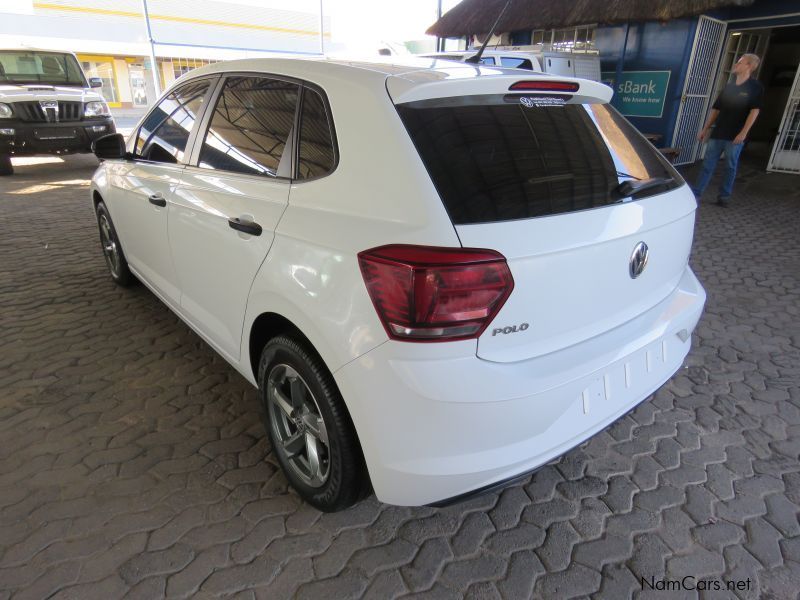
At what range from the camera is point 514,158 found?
1827mm

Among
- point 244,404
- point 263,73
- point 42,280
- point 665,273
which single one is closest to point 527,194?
point 665,273

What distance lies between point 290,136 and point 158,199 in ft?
4.12

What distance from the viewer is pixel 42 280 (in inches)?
191

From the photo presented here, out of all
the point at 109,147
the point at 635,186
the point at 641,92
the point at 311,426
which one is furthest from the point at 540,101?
the point at 641,92

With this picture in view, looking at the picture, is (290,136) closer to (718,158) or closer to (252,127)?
(252,127)

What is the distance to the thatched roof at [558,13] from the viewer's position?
959cm

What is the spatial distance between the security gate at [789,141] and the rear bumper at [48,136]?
13312 millimetres

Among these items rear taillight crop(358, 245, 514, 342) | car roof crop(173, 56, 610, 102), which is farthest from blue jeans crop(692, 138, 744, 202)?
rear taillight crop(358, 245, 514, 342)

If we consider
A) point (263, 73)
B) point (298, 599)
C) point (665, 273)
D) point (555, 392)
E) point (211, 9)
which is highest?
point (211, 9)

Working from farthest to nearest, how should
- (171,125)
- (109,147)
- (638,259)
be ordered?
(109,147), (171,125), (638,259)

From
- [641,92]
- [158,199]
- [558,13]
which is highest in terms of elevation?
[558,13]

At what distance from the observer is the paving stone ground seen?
197 cm

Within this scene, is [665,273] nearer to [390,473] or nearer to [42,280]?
[390,473]

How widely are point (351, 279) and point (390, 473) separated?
66 cm
